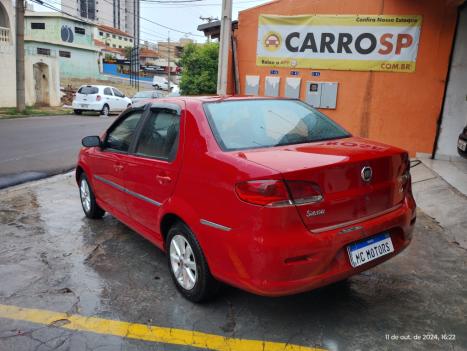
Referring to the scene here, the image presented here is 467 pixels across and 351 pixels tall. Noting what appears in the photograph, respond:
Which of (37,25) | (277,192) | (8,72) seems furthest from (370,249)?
(37,25)

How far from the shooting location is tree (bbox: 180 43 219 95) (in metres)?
21.0

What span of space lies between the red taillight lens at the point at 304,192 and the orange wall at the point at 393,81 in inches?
258

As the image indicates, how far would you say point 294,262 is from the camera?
2543 millimetres

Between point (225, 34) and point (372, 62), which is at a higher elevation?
point (225, 34)

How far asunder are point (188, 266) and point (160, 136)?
3.74 ft

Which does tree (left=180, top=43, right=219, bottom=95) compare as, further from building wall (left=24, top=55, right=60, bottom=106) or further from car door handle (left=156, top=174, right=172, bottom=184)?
car door handle (left=156, top=174, right=172, bottom=184)

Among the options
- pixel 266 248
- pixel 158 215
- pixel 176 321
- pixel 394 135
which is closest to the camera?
pixel 266 248

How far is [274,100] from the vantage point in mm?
3820

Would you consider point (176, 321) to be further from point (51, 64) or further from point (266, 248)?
point (51, 64)

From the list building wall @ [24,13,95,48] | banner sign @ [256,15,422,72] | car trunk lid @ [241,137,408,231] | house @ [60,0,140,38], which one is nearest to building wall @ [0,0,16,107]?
banner sign @ [256,15,422,72]

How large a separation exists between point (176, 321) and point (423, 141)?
695 cm

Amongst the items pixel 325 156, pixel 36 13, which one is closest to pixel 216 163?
pixel 325 156

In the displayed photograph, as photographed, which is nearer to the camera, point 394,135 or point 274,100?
point 274,100

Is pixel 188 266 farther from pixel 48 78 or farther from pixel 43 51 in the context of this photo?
pixel 43 51
